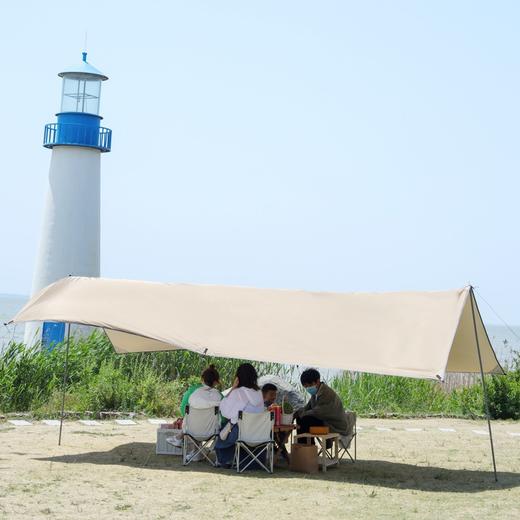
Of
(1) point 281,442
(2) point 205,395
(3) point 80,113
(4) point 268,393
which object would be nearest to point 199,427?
(2) point 205,395

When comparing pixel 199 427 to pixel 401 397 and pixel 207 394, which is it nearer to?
pixel 207 394

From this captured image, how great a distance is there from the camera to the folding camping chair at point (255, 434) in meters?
9.67

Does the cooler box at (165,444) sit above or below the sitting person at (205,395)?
below

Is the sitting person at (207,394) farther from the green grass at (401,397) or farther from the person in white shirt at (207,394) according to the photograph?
the green grass at (401,397)

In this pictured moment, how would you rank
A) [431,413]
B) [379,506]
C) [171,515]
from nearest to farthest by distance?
[171,515], [379,506], [431,413]

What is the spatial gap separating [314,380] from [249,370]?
622 mm

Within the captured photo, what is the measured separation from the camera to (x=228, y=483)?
30.0 ft

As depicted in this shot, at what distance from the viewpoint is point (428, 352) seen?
9195 mm

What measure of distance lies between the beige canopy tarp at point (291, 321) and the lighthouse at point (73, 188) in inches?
497

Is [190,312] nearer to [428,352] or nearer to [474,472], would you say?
[428,352]

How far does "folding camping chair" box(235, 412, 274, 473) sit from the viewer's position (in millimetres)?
9672

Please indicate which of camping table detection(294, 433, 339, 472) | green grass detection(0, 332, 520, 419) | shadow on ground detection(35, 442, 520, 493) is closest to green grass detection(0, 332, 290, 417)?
green grass detection(0, 332, 520, 419)

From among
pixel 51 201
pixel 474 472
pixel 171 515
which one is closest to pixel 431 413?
pixel 474 472

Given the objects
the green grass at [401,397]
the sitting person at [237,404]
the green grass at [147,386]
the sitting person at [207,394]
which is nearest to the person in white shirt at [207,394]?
the sitting person at [207,394]
